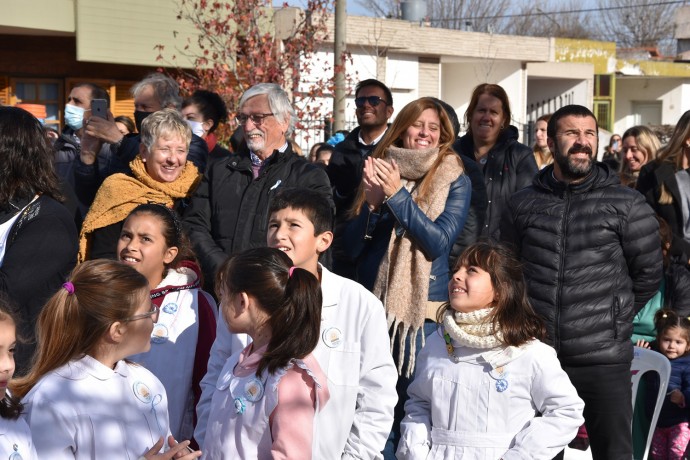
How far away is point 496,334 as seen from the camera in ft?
13.7

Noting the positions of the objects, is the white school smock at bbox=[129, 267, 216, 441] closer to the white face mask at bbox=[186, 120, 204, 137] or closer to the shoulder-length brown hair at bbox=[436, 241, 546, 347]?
the shoulder-length brown hair at bbox=[436, 241, 546, 347]

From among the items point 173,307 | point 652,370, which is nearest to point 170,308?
point 173,307

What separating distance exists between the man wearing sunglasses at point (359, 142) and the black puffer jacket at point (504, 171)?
0.76 meters

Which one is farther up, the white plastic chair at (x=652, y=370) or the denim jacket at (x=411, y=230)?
the denim jacket at (x=411, y=230)

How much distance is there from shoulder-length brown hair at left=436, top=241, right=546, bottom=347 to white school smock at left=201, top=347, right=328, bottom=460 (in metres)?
1.04

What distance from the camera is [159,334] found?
4438 mm

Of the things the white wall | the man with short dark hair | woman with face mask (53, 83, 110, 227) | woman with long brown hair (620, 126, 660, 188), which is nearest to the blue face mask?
woman with face mask (53, 83, 110, 227)

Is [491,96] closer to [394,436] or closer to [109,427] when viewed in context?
[394,436]

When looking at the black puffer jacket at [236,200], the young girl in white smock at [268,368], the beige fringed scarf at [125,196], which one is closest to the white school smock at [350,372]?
the young girl in white smock at [268,368]

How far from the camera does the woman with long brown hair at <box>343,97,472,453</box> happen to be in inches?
197

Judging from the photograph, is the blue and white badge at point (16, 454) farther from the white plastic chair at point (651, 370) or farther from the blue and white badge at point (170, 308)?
the white plastic chair at point (651, 370)

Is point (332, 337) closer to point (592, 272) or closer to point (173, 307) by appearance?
point (173, 307)

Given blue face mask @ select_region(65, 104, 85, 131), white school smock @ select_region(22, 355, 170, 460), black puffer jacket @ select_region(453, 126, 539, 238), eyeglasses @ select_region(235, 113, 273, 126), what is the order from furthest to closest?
1. blue face mask @ select_region(65, 104, 85, 131)
2. black puffer jacket @ select_region(453, 126, 539, 238)
3. eyeglasses @ select_region(235, 113, 273, 126)
4. white school smock @ select_region(22, 355, 170, 460)

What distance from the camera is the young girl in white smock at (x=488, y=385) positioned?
13.5 ft
